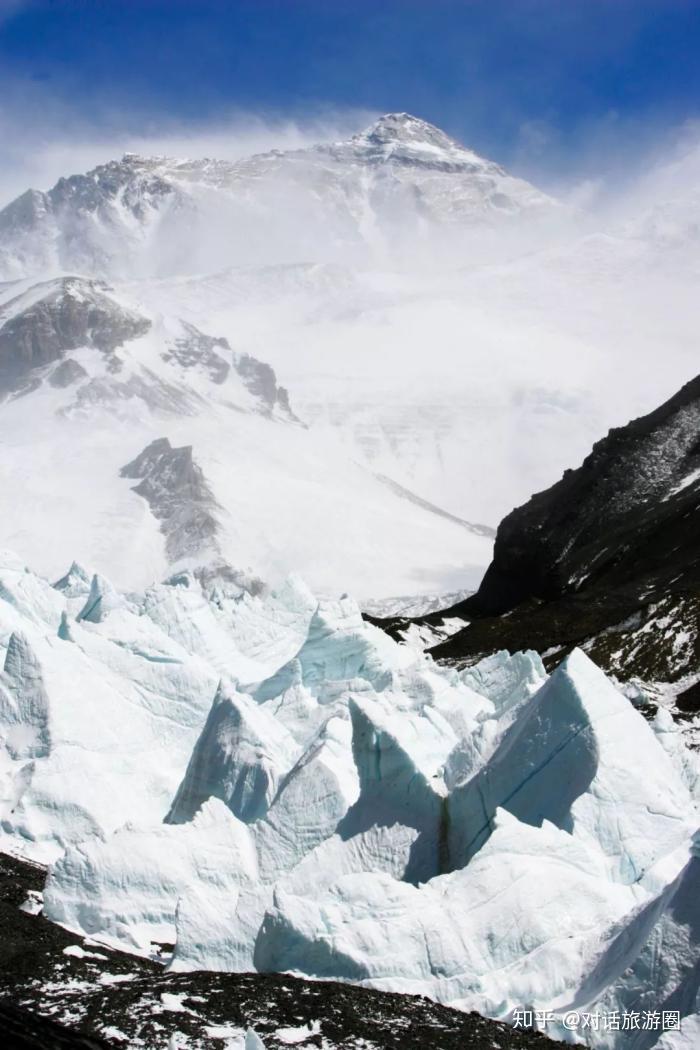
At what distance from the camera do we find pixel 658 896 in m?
23.0

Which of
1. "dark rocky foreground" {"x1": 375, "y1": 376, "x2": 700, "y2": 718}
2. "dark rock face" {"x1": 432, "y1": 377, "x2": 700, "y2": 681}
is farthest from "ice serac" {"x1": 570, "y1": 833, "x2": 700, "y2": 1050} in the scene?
"dark rock face" {"x1": 432, "y1": 377, "x2": 700, "y2": 681}

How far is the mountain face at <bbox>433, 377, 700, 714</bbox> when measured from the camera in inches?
2972

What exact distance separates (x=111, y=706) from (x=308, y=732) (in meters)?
6.78

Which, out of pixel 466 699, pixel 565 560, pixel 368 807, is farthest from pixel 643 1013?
pixel 565 560

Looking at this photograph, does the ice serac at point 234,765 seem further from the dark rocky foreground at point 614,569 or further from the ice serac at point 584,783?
the dark rocky foreground at point 614,569

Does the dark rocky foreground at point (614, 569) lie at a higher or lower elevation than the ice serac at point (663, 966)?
higher

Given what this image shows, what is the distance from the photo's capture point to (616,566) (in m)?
99.9

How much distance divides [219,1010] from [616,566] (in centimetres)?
8155

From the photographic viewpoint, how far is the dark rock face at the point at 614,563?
76.7m

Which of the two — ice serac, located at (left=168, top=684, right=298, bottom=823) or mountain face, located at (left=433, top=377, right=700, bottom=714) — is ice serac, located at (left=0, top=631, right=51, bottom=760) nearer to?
ice serac, located at (left=168, top=684, right=298, bottom=823)

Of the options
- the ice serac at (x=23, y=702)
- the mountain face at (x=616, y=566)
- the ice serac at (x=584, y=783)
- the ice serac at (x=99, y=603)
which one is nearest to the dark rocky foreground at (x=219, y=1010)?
the ice serac at (x=584, y=783)

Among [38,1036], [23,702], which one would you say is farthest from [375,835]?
[23,702]

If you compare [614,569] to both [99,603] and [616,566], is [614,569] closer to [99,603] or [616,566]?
[616,566]

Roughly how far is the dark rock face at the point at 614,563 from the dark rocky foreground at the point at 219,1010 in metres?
49.6
